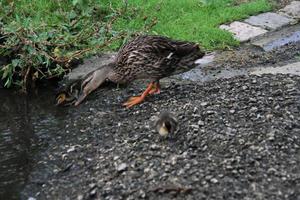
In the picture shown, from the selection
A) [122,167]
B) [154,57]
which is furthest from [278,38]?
[122,167]

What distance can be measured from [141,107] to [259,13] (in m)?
3.66

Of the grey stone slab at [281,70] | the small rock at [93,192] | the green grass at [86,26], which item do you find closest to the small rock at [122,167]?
the small rock at [93,192]

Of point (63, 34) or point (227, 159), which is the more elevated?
point (63, 34)

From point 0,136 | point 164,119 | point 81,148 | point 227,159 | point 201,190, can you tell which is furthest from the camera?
point 0,136

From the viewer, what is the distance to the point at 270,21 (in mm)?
8875

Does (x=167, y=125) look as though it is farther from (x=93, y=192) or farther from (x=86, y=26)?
(x=86, y=26)

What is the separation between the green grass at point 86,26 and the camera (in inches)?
264

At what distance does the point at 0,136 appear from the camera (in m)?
6.11

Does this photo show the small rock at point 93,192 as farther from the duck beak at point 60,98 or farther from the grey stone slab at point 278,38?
the grey stone slab at point 278,38

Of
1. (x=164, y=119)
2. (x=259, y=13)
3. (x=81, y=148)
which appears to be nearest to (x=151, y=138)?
(x=164, y=119)

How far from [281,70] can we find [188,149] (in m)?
2.41

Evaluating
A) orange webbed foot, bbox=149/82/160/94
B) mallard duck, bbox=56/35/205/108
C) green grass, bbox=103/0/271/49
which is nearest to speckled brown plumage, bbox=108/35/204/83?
mallard duck, bbox=56/35/205/108

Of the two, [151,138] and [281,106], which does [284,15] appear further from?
[151,138]

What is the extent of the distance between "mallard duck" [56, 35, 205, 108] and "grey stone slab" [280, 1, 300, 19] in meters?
3.32
